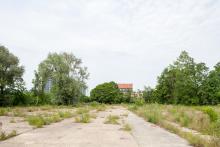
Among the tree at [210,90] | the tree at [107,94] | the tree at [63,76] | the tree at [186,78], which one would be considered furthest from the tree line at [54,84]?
the tree at [107,94]

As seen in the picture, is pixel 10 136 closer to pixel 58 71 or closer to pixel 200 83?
pixel 58 71

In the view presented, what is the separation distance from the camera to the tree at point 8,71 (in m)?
45.3

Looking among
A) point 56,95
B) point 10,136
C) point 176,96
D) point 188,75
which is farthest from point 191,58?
point 10,136

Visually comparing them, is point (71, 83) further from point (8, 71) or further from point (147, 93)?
point (147, 93)

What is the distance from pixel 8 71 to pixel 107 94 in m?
50.0

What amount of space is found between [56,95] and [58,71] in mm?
4686

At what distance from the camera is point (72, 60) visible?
58.5 meters

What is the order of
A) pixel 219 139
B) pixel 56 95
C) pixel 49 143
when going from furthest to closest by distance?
pixel 56 95
pixel 49 143
pixel 219 139

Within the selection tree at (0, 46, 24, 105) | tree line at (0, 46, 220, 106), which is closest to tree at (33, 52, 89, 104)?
tree line at (0, 46, 220, 106)

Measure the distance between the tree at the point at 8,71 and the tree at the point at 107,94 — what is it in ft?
153

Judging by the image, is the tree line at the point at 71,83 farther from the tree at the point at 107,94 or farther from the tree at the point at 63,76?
the tree at the point at 107,94

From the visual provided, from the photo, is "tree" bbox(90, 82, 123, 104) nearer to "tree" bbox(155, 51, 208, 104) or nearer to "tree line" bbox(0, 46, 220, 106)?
"tree line" bbox(0, 46, 220, 106)

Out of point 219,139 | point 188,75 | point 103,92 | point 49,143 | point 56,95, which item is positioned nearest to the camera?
point 219,139

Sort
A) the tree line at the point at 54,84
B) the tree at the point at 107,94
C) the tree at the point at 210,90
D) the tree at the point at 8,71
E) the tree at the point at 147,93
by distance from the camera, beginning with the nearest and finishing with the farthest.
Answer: the tree at the point at 8,71 < the tree line at the point at 54,84 < the tree at the point at 210,90 < the tree at the point at 147,93 < the tree at the point at 107,94
